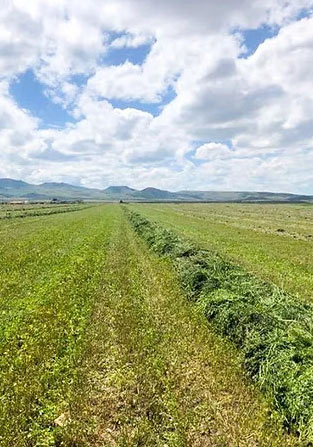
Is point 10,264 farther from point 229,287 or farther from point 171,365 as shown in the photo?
point 171,365

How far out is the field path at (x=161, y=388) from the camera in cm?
655

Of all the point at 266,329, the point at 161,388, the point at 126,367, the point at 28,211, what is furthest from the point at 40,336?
the point at 28,211

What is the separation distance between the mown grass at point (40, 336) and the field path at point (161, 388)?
1.29ft

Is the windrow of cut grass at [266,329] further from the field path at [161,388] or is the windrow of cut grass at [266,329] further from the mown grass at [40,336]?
the mown grass at [40,336]

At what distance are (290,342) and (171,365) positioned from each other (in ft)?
9.04

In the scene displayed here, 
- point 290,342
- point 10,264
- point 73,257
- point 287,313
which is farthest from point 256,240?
point 290,342

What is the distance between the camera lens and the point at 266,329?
9.53 meters

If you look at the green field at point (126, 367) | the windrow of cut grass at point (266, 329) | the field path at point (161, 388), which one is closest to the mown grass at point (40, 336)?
the green field at point (126, 367)

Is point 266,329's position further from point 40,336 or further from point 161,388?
point 40,336

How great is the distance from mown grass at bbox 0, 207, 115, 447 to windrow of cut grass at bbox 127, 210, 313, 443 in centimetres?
399

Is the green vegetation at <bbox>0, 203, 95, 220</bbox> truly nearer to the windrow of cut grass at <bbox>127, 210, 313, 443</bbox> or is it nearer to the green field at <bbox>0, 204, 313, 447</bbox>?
the green field at <bbox>0, 204, 313, 447</bbox>

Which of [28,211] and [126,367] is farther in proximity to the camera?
[28,211]

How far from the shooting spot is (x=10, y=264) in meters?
20.5

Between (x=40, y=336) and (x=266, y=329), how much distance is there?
5.95 metres
